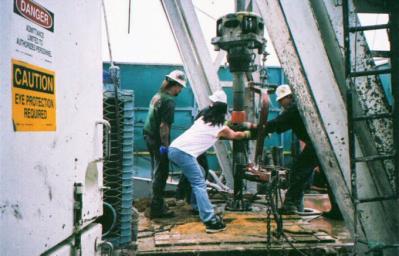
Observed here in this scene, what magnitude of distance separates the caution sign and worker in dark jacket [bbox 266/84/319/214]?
4.67 meters

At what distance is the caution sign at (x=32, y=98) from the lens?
168 centimetres

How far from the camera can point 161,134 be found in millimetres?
5820

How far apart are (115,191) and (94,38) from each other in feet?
7.78

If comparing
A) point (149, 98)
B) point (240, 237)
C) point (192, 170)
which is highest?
point (149, 98)

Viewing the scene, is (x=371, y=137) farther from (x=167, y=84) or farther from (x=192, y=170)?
(x=167, y=84)

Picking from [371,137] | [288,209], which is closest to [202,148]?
[288,209]

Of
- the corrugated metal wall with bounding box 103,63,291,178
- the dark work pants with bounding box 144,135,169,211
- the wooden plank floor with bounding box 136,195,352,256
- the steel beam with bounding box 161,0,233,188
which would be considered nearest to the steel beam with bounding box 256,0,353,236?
the wooden plank floor with bounding box 136,195,352,256

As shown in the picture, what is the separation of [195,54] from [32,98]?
6047 mm

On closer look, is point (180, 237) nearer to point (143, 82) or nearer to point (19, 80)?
point (19, 80)

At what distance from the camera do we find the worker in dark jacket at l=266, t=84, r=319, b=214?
6059 mm

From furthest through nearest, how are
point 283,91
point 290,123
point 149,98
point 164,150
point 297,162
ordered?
point 149,98 < point 283,91 < point 290,123 < point 297,162 < point 164,150

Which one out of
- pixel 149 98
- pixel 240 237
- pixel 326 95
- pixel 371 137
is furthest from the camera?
pixel 149 98

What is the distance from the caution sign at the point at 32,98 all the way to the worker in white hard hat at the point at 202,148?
3.44 metres

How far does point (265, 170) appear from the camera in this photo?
5.65 meters
